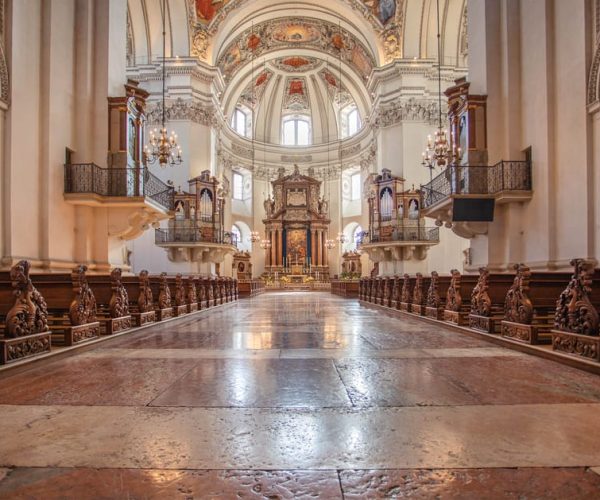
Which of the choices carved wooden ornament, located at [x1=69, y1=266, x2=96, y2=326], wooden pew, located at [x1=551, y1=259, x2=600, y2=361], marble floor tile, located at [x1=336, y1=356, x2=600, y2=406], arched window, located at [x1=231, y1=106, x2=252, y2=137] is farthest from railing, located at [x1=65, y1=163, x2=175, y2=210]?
arched window, located at [x1=231, y1=106, x2=252, y2=137]

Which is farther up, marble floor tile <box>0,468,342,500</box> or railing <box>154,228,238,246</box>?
railing <box>154,228,238,246</box>

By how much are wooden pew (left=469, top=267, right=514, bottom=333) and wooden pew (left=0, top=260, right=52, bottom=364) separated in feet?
17.8

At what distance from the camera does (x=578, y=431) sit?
249 cm

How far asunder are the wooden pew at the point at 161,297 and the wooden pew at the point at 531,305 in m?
5.92

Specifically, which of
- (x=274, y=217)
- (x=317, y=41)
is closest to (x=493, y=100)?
(x=317, y=41)

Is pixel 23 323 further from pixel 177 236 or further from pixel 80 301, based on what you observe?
pixel 177 236

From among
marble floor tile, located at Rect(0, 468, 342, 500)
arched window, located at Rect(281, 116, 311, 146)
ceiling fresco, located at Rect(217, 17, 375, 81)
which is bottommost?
marble floor tile, located at Rect(0, 468, 342, 500)

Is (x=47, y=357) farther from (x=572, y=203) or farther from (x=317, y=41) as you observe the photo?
(x=317, y=41)

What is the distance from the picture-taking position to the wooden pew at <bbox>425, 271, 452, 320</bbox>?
8.69 meters

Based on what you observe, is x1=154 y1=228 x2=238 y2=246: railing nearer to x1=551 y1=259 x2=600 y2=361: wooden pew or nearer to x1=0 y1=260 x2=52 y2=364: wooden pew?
x1=0 y1=260 x2=52 y2=364: wooden pew

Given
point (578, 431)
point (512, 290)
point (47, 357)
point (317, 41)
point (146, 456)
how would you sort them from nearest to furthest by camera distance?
point (146, 456), point (578, 431), point (47, 357), point (512, 290), point (317, 41)

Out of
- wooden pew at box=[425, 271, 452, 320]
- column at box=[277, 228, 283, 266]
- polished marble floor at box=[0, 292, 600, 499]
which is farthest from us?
column at box=[277, 228, 283, 266]

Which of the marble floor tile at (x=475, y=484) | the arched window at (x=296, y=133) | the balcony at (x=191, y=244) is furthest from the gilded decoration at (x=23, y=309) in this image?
the arched window at (x=296, y=133)

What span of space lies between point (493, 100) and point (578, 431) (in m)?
11.0
